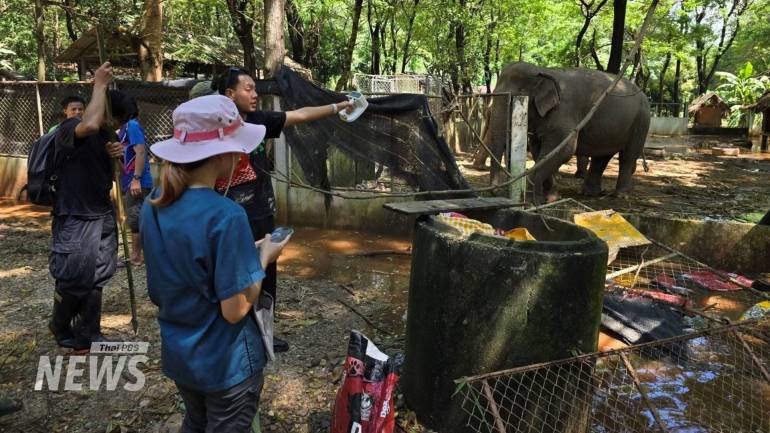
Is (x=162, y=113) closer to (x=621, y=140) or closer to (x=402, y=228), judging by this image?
(x=402, y=228)

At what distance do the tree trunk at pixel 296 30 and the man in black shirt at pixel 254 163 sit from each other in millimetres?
15281

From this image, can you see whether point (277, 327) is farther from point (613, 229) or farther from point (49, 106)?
point (49, 106)

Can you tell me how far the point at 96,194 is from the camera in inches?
147

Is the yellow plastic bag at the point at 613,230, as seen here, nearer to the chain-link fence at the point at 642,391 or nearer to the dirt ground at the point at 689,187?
the chain-link fence at the point at 642,391

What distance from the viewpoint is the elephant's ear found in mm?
9000

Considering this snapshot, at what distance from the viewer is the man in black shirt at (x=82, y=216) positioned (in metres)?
3.63

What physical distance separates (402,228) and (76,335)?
172 inches

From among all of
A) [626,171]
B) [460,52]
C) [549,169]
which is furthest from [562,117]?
[460,52]

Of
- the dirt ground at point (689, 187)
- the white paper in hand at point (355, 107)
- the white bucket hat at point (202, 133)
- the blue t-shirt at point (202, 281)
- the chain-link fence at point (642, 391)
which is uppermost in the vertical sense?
the white paper in hand at point (355, 107)

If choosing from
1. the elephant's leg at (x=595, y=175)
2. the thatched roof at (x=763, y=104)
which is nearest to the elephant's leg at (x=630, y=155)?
the elephant's leg at (x=595, y=175)

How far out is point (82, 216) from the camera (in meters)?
3.67

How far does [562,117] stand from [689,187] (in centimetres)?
437

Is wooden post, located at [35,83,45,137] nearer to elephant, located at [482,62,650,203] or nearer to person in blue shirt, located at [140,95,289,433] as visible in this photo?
elephant, located at [482,62,650,203]

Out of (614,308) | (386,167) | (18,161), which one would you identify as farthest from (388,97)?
(18,161)
